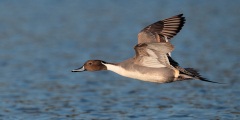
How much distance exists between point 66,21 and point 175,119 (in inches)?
392

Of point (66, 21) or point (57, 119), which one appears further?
point (66, 21)

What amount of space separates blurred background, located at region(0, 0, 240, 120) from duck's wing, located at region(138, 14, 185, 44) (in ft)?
4.17

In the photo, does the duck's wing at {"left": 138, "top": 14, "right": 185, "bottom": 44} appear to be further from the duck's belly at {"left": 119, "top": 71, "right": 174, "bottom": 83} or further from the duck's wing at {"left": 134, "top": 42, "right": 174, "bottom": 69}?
the duck's belly at {"left": 119, "top": 71, "right": 174, "bottom": 83}

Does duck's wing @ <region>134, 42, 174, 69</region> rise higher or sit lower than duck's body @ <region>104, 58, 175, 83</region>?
higher

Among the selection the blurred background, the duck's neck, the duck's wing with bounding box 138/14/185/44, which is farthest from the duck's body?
the blurred background

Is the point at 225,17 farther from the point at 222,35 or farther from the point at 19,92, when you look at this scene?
the point at 19,92

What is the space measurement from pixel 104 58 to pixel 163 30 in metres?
5.20

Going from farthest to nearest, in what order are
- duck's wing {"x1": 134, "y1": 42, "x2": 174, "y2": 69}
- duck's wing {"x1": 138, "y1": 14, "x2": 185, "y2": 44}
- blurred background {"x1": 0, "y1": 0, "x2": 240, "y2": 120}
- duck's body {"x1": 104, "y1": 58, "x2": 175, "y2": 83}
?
blurred background {"x1": 0, "y1": 0, "x2": 240, "y2": 120}, duck's wing {"x1": 138, "y1": 14, "x2": 185, "y2": 44}, duck's body {"x1": 104, "y1": 58, "x2": 175, "y2": 83}, duck's wing {"x1": 134, "y1": 42, "x2": 174, "y2": 69}

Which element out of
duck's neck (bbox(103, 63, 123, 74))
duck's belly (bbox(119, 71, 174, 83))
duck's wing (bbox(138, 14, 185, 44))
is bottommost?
duck's belly (bbox(119, 71, 174, 83))

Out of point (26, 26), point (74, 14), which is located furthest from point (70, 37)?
point (74, 14)

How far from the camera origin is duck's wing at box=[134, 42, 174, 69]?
6.66 m

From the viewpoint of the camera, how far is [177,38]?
14500 millimetres

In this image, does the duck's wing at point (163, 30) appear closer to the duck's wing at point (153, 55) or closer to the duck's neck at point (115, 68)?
the duck's wing at point (153, 55)

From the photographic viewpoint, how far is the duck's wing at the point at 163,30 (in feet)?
23.7
